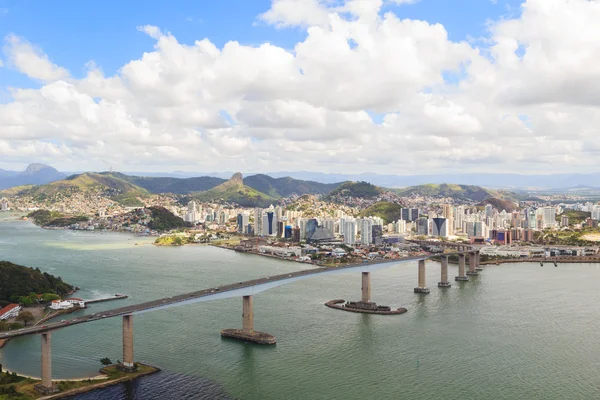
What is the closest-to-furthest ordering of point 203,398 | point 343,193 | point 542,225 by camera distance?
point 203,398
point 542,225
point 343,193

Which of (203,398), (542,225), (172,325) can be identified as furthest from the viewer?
(542,225)

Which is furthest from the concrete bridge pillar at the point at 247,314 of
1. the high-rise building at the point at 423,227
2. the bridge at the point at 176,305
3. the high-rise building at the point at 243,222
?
the high-rise building at the point at 243,222

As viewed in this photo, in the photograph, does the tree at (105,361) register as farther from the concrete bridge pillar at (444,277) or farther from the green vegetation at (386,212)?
the green vegetation at (386,212)

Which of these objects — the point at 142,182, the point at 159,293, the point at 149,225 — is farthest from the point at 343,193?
the point at 142,182

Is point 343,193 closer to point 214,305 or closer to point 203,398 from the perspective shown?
point 214,305

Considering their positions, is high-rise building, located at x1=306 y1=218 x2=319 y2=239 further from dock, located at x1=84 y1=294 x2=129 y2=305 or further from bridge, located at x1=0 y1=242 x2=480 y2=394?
dock, located at x1=84 y1=294 x2=129 y2=305

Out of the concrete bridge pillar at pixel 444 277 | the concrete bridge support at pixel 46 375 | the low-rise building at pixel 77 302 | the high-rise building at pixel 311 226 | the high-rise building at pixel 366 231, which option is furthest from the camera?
the high-rise building at pixel 311 226
